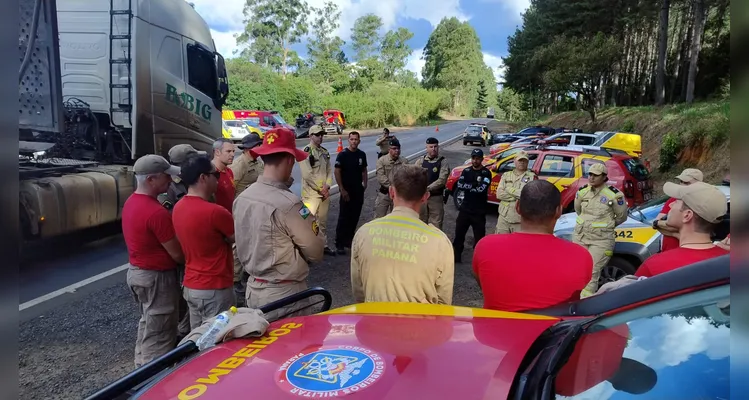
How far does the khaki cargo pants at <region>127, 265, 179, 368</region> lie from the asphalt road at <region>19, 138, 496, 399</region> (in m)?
0.48

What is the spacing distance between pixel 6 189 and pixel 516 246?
2.02 meters

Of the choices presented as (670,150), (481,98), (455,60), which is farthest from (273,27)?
(481,98)

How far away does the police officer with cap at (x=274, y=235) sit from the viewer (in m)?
2.71

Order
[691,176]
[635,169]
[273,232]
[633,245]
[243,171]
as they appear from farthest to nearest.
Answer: [635,169], [243,171], [633,245], [691,176], [273,232]

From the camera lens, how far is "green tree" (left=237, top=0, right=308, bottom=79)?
33.6 metres

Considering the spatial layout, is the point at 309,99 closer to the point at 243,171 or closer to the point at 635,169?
the point at 635,169

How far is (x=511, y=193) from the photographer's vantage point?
5.95m

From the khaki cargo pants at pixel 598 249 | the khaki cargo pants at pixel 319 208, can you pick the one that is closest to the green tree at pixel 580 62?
the khaki cargo pants at pixel 319 208

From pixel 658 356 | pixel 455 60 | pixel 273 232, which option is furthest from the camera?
pixel 455 60

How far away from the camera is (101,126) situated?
743 centimetres

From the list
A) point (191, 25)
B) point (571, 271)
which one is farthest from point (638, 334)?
point (191, 25)

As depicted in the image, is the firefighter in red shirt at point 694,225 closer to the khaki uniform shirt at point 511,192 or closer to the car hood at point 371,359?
the car hood at point 371,359

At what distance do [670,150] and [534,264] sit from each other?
48.8ft

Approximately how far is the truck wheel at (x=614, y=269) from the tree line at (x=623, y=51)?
63.4 ft
